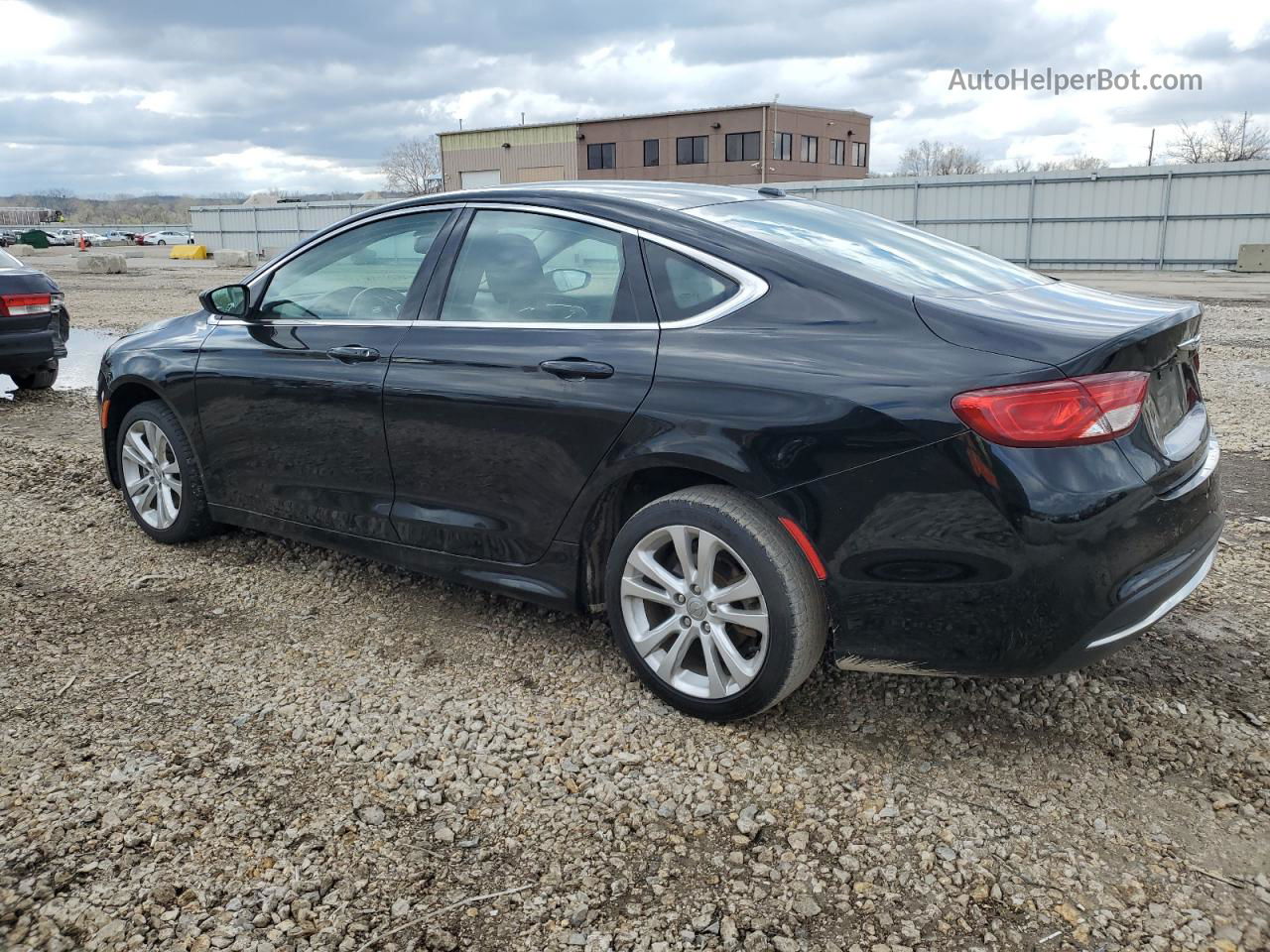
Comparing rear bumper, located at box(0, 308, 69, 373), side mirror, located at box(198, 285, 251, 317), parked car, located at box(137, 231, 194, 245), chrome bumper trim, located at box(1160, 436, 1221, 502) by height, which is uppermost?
parked car, located at box(137, 231, 194, 245)

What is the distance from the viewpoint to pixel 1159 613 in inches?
110

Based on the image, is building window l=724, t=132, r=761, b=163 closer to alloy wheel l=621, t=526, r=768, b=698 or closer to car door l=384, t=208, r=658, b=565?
car door l=384, t=208, r=658, b=565

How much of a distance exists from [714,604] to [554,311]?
114 centimetres

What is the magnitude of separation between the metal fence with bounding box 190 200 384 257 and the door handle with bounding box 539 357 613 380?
35941 mm

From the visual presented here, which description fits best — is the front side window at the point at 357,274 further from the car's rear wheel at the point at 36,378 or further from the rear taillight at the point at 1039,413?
the car's rear wheel at the point at 36,378

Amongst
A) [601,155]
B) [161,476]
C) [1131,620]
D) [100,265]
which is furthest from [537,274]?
[601,155]

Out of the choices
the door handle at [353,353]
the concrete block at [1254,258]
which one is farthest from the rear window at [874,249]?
the concrete block at [1254,258]

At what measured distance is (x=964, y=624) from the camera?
106 inches

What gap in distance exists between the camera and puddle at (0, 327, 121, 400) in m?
10.1

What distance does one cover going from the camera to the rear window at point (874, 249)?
311cm

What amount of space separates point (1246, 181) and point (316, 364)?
29676mm

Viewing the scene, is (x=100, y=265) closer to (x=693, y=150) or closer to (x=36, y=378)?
(x=36, y=378)

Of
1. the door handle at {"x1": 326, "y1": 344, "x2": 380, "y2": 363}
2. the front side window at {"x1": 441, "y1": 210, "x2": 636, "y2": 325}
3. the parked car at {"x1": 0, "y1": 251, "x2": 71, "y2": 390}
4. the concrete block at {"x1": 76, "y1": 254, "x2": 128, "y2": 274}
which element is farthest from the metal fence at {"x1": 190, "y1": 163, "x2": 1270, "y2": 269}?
the front side window at {"x1": 441, "y1": 210, "x2": 636, "y2": 325}

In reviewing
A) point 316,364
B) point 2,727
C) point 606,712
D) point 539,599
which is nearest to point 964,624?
→ point 606,712
